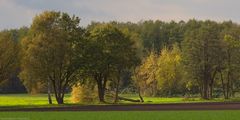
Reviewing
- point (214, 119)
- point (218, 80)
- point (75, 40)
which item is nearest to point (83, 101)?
point (75, 40)

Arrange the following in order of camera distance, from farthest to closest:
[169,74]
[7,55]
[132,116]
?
1. [169,74]
2. [7,55]
3. [132,116]

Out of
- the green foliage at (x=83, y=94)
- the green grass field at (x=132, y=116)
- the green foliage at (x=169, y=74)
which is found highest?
the green foliage at (x=169, y=74)

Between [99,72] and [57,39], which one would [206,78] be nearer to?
[99,72]

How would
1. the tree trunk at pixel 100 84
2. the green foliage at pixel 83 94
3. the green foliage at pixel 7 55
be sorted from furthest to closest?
the tree trunk at pixel 100 84
the green foliage at pixel 83 94
the green foliage at pixel 7 55

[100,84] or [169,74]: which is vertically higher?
[169,74]

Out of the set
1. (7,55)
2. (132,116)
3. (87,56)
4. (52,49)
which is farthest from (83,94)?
(132,116)

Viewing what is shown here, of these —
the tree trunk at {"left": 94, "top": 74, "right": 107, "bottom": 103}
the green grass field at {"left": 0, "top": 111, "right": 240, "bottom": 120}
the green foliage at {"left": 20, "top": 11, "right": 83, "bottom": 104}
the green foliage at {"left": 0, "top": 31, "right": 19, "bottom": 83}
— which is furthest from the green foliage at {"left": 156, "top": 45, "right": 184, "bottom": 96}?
the green grass field at {"left": 0, "top": 111, "right": 240, "bottom": 120}

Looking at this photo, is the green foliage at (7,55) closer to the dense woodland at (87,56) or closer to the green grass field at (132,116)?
the dense woodland at (87,56)

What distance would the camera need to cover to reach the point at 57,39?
86.2m

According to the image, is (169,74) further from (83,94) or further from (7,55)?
(7,55)

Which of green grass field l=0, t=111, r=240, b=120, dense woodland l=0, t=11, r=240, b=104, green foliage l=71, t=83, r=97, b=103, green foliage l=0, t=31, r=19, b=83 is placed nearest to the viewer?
green grass field l=0, t=111, r=240, b=120

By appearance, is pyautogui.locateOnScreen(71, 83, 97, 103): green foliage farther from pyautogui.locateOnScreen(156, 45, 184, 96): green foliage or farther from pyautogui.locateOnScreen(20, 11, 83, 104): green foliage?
pyautogui.locateOnScreen(156, 45, 184, 96): green foliage

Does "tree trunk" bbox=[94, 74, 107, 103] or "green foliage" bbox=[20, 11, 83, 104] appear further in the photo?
"tree trunk" bbox=[94, 74, 107, 103]

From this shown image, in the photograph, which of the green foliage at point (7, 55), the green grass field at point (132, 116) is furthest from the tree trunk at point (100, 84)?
the green grass field at point (132, 116)
